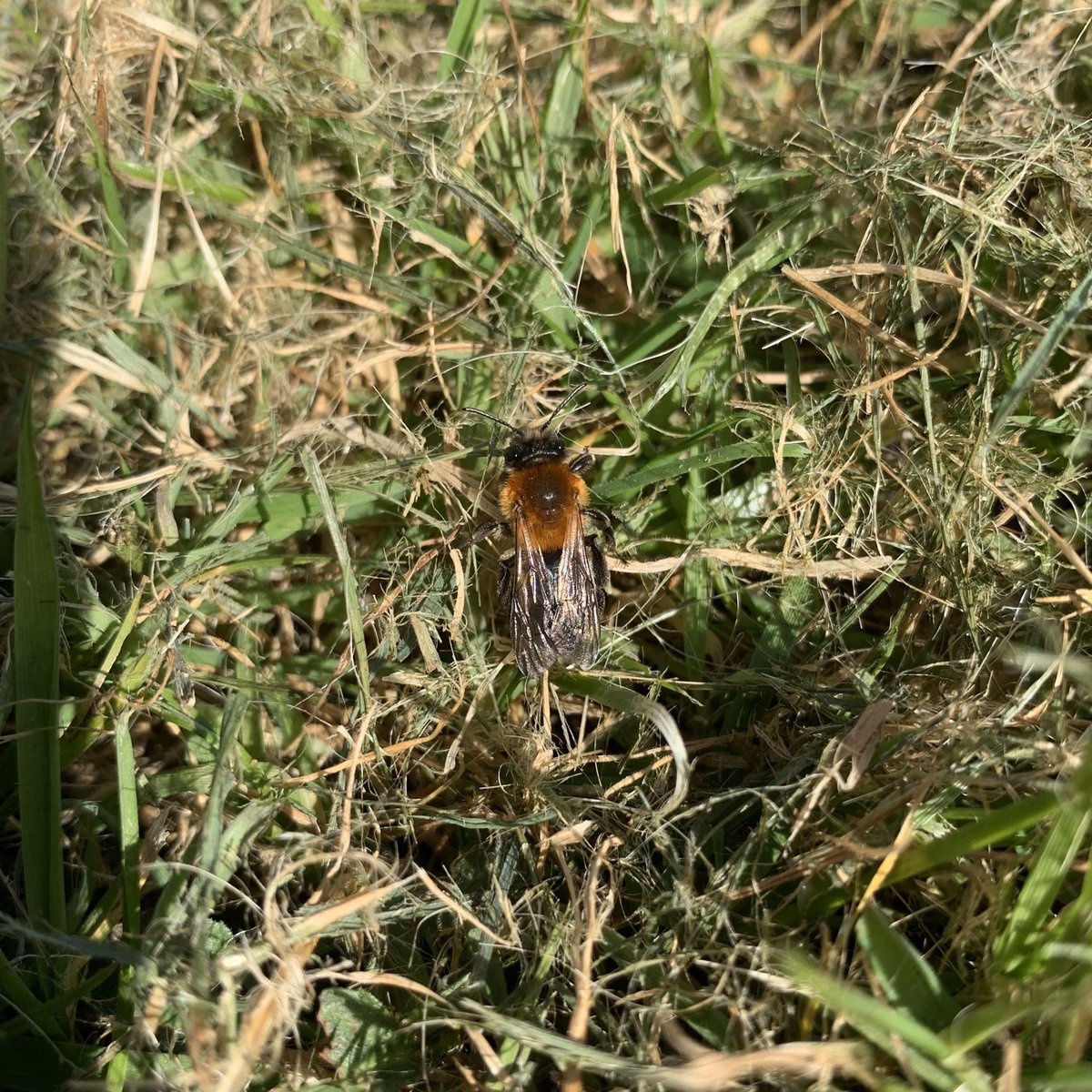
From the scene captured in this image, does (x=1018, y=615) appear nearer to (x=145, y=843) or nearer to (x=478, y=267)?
(x=478, y=267)

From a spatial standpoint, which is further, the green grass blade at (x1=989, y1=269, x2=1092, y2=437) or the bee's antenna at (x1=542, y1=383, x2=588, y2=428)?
the bee's antenna at (x1=542, y1=383, x2=588, y2=428)

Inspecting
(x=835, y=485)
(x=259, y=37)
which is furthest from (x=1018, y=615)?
(x=259, y=37)

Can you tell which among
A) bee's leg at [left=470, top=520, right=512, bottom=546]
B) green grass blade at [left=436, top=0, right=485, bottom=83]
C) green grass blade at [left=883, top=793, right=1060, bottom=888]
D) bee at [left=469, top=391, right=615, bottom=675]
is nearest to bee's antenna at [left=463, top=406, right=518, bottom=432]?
bee at [left=469, top=391, right=615, bottom=675]

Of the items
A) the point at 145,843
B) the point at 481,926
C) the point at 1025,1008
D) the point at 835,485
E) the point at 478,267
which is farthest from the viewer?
the point at 478,267

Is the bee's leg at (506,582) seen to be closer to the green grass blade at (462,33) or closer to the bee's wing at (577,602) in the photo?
the bee's wing at (577,602)

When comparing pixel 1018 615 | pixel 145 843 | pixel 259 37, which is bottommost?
pixel 145 843

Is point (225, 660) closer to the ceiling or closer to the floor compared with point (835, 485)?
closer to the floor

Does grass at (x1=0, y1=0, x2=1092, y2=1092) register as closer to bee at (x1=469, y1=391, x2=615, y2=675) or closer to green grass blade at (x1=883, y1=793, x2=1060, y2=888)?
green grass blade at (x1=883, y1=793, x2=1060, y2=888)
